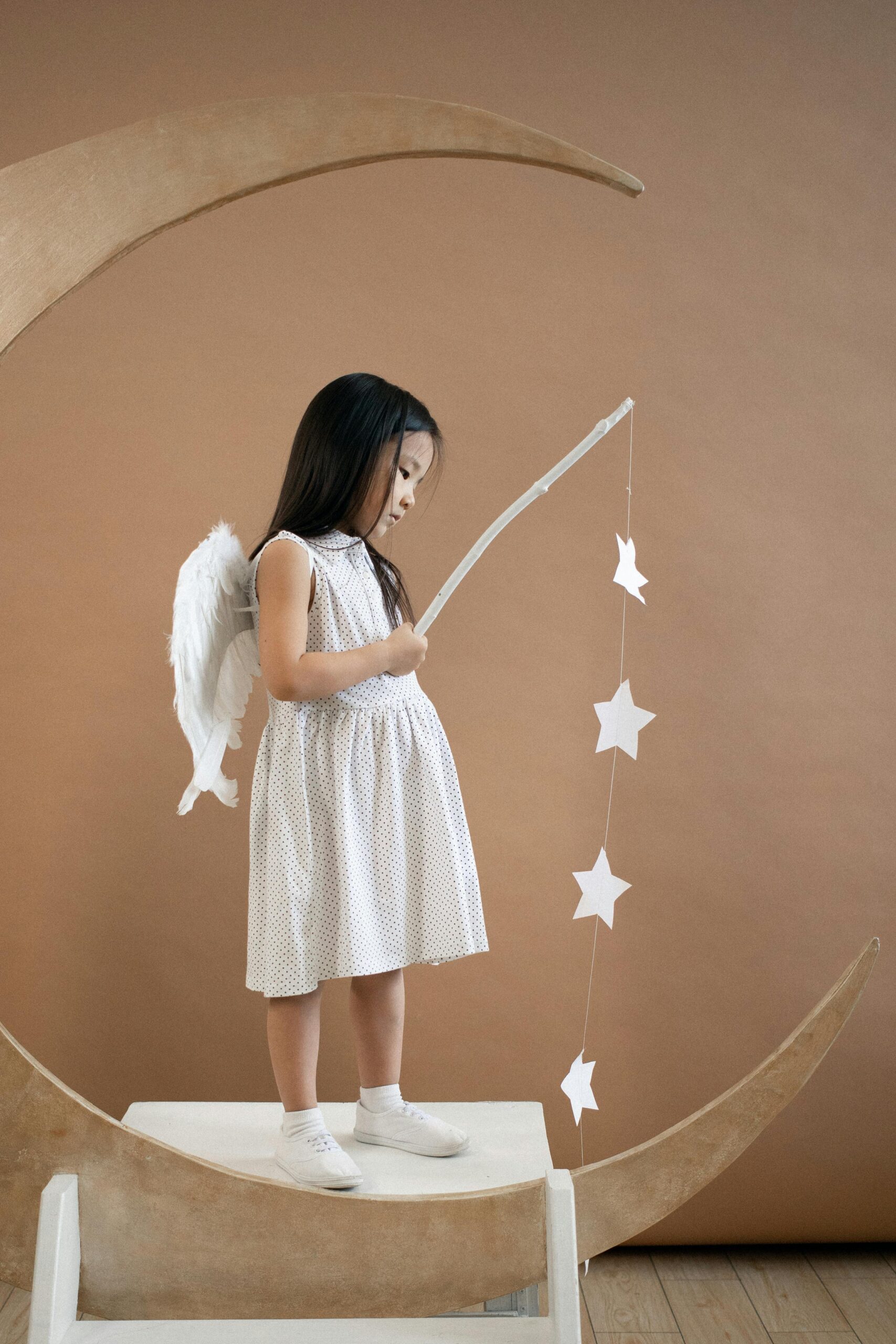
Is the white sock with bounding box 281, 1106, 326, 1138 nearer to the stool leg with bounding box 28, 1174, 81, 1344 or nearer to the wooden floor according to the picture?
the stool leg with bounding box 28, 1174, 81, 1344

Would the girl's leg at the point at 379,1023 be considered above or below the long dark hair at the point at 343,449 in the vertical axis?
below

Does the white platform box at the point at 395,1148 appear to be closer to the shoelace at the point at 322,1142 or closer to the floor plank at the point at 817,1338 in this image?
the shoelace at the point at 322,1142

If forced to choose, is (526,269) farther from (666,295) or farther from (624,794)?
(624,794)

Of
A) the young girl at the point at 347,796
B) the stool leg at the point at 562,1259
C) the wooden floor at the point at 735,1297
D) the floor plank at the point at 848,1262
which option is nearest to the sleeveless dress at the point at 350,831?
the young girl at the point at 347,796

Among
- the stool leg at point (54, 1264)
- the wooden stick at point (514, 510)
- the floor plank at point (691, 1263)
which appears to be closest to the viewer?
the stool leg at point (54, 1264)

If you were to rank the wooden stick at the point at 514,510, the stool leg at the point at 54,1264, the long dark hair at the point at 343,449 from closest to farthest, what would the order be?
1. the stool leg at the point at 54,1264
2. the wooden stick at the point at 514,510
3. the long dark hair at the point at 343,449

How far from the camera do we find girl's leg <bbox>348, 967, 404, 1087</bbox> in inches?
38.0

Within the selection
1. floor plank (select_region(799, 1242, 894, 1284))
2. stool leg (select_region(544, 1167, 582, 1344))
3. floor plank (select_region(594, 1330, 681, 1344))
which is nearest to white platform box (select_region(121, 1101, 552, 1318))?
stool leg (select_region(544, 1167, 582, 1344))

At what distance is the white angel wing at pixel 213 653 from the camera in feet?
2.92

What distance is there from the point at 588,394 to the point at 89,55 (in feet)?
2.71

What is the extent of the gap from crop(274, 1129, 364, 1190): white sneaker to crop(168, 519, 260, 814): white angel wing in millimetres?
289

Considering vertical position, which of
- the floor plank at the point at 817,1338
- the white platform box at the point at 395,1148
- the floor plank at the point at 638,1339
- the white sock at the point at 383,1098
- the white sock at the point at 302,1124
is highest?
the white sock at the point at 302,1124

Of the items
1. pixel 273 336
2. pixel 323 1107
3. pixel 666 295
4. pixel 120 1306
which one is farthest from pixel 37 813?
pixel 666 295

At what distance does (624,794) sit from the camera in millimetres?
1506
